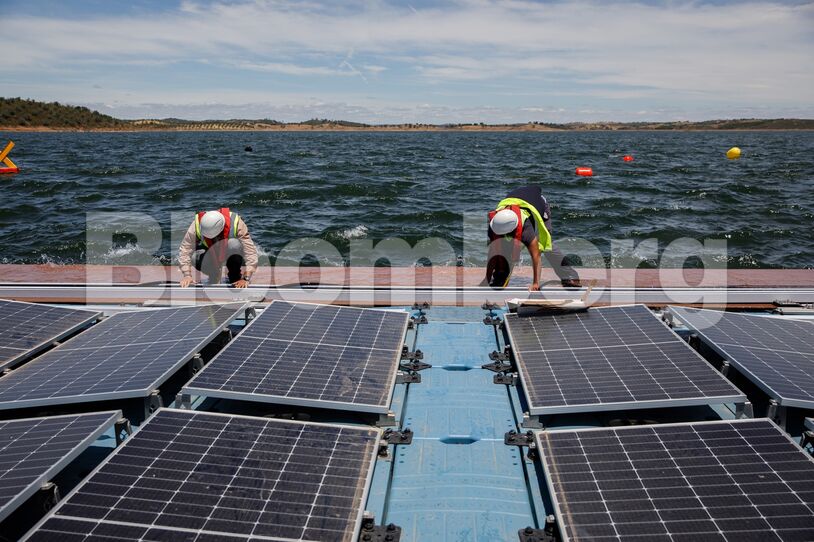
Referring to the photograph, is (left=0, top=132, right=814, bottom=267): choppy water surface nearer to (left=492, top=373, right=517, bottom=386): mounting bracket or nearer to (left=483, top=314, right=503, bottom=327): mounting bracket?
(left=483, top=314, right=503, bottom=327): mounting bracket

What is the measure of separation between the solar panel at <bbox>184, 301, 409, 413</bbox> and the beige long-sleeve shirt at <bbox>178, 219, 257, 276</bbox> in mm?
2220

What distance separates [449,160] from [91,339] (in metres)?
48.5

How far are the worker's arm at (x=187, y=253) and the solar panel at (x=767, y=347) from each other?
272 inches

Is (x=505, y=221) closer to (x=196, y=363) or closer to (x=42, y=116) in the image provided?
(x=196, y=363)

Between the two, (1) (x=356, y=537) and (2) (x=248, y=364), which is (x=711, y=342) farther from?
(2) (x=248, y=364)

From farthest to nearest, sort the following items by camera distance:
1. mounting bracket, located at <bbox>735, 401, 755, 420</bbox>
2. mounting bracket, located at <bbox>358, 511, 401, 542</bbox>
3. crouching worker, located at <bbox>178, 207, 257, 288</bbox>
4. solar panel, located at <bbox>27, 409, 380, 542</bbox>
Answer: crouching worker, located at <bbox>178, 207, 257, 288</bbox> < mounting bracket, located at <bbox>735, 401, 755, 420</bbox> < mounting bracket, located at <bbox>358, 511, 401, 542</bbox> < solar panel, located at <bbox>27, 409, 380, 542</bbox>

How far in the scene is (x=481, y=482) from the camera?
431 cm

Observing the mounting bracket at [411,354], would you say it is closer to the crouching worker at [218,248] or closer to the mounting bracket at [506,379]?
the mounting bracket at [506,379]

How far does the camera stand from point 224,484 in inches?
143

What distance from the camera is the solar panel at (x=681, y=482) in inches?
130

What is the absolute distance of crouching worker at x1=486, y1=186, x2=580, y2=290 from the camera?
8.39 m

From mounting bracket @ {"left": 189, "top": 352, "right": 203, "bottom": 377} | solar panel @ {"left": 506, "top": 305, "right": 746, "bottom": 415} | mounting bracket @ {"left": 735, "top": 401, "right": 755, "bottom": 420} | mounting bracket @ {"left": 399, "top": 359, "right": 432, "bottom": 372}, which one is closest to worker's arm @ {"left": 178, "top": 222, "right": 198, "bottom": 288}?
mounting bracket @ {"left": 189, "top": 352, "right": 203, "bottom": 377}

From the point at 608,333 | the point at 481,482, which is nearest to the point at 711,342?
the point at 608,333

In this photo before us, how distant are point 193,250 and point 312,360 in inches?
175
